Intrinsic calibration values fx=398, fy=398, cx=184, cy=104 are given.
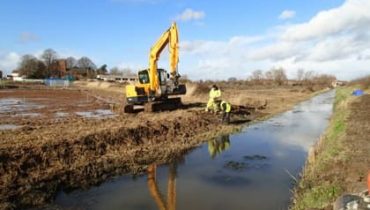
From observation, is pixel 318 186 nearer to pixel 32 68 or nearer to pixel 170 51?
pixel 170 51

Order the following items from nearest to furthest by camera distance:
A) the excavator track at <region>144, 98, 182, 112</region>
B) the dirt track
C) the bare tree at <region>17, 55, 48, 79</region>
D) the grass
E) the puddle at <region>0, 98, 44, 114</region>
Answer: the grass, the dirt track, the excavator track at <region>144, 98, 182, 112</region>, the puddle at <region>0, 98, 44, 114</region>, the bare tree at <region>17, 55, 48, 79</region>

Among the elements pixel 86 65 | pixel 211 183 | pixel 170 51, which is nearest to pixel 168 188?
pixel 211 183

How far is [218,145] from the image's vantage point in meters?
16.8

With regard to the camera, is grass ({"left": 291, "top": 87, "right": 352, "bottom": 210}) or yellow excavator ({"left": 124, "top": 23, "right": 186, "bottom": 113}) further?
yellow excavator ({"left": 124, "top": 23, "right": 186, "bottom": 113})

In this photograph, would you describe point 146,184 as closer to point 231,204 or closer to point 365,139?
point 231,204

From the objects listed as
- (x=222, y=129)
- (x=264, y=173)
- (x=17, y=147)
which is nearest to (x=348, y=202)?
(x=264, y=173)

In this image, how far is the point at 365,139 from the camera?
47.4 feet

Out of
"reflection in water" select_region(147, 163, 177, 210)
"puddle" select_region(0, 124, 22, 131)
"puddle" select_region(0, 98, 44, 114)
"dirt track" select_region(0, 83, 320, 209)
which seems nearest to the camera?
"reflection in water" select_region(147, 163, 177, 210)

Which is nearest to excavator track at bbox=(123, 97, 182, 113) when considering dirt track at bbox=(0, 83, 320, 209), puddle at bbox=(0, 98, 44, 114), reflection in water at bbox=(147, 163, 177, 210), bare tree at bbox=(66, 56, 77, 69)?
dirt track at bbox=(0, 83, 320, 209)

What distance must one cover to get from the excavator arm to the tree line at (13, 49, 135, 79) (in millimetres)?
93702

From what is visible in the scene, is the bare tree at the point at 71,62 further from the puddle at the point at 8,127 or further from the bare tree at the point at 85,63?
the puddle at the point at 8,127

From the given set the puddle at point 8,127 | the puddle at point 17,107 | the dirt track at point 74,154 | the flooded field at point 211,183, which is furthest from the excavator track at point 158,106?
the flooded field at point 211,183

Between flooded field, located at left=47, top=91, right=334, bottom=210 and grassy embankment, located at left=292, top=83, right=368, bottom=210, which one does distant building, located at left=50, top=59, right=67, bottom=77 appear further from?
grassy embankment, located at left=292, top=83, right=368, bottom=210

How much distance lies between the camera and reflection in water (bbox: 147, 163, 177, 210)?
30.0 feet
